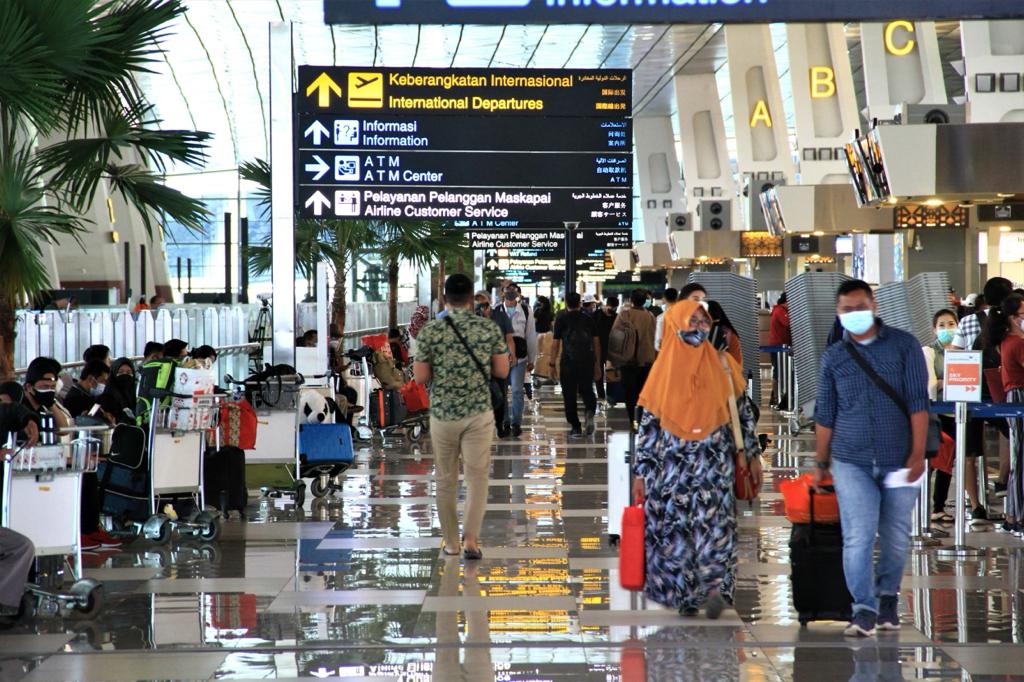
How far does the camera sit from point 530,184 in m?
14.7

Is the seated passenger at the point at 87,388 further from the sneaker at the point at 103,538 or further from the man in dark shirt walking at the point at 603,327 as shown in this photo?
the man in dark shirt walking at the point at 603,327

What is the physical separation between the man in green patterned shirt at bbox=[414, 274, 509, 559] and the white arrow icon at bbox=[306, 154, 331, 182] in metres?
5.97

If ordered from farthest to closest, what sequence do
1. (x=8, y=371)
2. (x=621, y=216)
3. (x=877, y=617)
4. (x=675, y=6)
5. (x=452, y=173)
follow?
(x=621, y=216)
(x=452, y=173)
(x=8, y=371)
(x=877, y=617)
(x=675, y=6)

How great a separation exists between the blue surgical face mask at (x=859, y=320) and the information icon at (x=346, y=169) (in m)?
8.66

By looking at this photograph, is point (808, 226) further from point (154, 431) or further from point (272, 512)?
point (154, 431)

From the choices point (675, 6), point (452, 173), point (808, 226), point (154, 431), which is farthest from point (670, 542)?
point (808, 226)

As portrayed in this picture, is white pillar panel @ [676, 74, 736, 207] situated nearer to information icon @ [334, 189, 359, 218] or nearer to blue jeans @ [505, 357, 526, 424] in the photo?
blue jeans @ [505, 357, 526, 424]

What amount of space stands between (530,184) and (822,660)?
919 cm

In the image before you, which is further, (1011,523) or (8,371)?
(1011,523)

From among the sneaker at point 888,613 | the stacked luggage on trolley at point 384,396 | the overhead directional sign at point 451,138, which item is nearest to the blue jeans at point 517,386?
the stacked luggage on trolley at point 384,396

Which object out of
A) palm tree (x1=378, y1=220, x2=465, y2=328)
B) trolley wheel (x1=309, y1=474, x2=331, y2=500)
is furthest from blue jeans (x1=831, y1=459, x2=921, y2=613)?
palm tree (x1=378, y1=220, x2=465, y2=328)

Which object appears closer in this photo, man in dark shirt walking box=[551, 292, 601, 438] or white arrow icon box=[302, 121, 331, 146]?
white arrow icon box=[302, 121, 331, 146]

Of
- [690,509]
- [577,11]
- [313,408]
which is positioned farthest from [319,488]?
[577,11]

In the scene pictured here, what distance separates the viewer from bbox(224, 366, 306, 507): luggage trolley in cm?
1140
